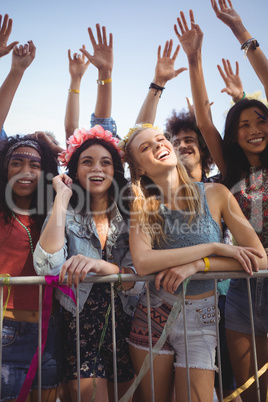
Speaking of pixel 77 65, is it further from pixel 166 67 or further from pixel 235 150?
pixel 235 150

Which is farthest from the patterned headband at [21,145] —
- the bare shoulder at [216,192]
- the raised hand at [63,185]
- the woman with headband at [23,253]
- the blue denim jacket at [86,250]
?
the bare shoulder at [216,192]

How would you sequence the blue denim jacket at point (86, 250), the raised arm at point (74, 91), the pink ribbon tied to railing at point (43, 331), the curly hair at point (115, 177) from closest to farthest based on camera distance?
the pink ribbon tied to railing at point (43, 331)
the blue denim jacket at point (86, 250)
the curly hair at point (115, 177)
the raised arm at point (74, 91)

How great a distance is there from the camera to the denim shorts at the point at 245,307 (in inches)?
95.9

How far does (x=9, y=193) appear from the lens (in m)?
2.69

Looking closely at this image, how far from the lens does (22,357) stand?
7.38ft

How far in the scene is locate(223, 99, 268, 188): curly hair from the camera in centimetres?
287

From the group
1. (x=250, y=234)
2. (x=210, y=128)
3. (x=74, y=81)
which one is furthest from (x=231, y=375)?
(x=74, y=81)

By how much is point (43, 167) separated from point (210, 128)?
1523 mm

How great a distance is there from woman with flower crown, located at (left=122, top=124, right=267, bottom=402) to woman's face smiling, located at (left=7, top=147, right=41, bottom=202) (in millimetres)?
857

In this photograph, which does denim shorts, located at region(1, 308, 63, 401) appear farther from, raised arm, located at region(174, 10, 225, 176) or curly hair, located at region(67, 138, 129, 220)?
raised arm, located at region(174, 10, 225, 176)

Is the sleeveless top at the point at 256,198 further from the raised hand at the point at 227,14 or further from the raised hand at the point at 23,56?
the raised hand at the point at 23,56

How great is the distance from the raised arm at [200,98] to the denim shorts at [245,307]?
1.03m

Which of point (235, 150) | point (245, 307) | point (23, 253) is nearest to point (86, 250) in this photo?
point (23, 253)

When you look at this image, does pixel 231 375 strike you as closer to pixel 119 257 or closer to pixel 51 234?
pixel 119 257
